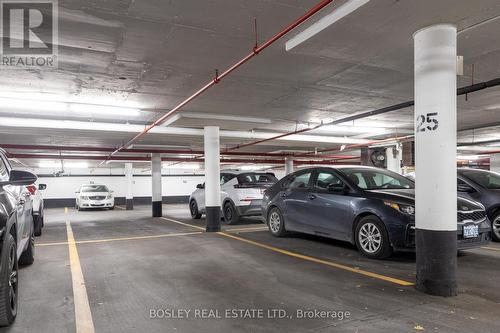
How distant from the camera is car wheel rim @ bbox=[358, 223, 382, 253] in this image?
17.8 ft

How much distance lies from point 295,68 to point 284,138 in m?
6.83

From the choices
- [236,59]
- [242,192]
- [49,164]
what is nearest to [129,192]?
[49,164]

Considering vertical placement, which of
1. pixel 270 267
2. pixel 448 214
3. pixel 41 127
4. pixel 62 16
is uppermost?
pixel 62 16

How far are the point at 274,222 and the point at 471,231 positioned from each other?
384 cm

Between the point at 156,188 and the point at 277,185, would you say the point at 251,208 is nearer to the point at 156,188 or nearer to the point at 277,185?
the point at 277,185

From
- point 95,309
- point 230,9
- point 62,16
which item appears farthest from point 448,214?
point 62,16

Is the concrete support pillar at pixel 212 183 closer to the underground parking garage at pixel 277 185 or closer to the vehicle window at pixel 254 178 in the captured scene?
the underground parking garage at pixel 277 185

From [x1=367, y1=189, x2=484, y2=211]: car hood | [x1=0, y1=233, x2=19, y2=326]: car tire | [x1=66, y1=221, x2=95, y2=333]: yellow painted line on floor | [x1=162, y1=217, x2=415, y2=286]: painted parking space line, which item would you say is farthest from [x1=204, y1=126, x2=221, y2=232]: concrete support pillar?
[x1=0, y1=233, x2=19, y2=326]: car tire

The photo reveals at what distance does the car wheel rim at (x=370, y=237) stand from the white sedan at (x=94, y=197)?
16.9 meters

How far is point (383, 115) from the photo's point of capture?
10117mm

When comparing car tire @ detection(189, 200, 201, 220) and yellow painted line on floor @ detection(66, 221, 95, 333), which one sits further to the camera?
car tire @ detection(189, 200, 201, 220)

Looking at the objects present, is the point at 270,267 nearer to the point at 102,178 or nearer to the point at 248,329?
the point at 248,329

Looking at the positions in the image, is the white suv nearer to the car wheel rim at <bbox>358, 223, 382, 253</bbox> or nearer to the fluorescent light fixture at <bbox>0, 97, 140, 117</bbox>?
the fluorescent light fixture at <bbox>0, 97, 140, 117</bbox>

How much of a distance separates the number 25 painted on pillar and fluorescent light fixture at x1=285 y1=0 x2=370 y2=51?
136 cm
